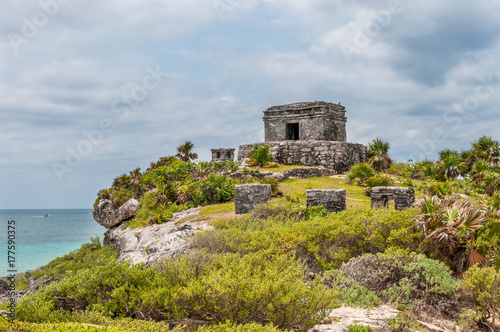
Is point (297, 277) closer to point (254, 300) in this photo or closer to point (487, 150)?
point (254, 300)

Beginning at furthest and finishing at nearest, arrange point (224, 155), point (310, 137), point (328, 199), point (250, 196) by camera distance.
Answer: point (224, 155)
point (310, 137)
point (250, 196)
point (328, 199)

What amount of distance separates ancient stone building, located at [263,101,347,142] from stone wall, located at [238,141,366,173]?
185 centimetres

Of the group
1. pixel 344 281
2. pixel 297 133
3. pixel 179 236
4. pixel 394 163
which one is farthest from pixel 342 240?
pixel 297 133

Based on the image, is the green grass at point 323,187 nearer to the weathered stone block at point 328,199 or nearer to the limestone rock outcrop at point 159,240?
the weathered stone block at point 328,199

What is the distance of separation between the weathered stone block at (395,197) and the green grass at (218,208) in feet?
14.2

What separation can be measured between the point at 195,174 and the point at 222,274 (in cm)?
1206

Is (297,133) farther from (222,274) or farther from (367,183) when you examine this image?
(222,274)

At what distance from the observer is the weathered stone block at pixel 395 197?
11.0 m

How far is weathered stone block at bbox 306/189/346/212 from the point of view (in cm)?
1051

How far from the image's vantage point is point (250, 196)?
1136cm

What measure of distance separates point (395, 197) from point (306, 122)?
1232 cm

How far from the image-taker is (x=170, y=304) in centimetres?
460

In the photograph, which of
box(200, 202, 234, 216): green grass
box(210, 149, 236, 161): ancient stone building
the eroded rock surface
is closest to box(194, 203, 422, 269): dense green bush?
the eroded rock surface

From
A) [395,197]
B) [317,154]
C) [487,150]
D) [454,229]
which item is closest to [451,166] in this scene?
[487,150]
